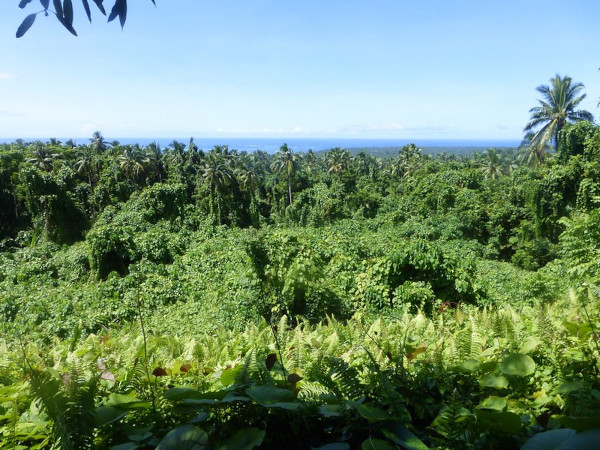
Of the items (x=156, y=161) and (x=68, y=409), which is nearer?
(x=68, y=409)

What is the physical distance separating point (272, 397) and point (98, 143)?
4643 centimetres

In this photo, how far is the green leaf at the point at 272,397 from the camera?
122 cm

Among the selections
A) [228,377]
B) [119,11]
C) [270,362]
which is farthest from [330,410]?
[119,11]

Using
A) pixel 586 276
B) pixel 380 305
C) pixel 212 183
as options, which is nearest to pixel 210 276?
pixel 380 305

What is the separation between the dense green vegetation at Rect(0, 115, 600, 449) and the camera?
4.35ft

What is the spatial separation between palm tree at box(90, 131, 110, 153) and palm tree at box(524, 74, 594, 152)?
40.4 metres

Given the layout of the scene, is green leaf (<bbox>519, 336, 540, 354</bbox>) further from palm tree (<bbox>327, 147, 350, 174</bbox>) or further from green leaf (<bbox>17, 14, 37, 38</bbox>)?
palm tree (<bbox>327, 147, 350, 174</bbox>)

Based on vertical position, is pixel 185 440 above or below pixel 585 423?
below

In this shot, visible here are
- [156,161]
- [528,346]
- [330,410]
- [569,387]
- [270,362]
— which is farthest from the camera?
[156,161]

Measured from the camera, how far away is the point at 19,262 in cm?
1638

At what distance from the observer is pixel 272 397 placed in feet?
4.23

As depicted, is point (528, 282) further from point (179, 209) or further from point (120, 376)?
point (179, 209)

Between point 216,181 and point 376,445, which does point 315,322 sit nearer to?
point 376,445

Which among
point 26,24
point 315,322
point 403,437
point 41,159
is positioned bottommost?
point 315,322
